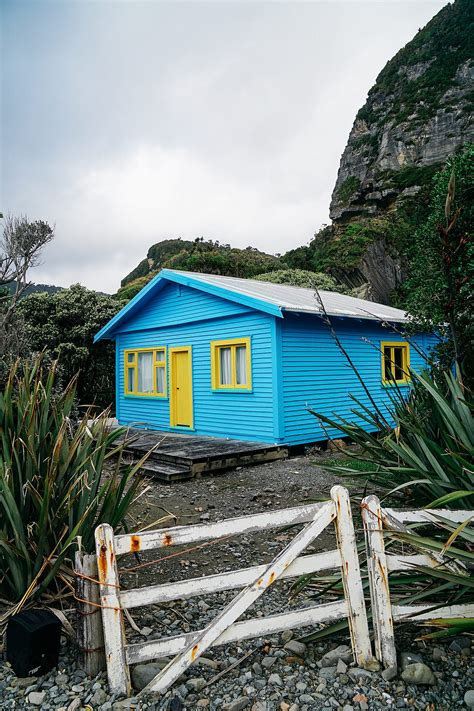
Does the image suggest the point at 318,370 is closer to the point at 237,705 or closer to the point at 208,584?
the point at 208,584

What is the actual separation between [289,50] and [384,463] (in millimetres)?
30410

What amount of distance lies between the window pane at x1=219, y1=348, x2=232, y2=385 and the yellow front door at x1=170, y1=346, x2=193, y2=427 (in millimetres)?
1103

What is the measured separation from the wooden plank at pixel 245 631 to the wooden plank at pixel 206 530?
46cm

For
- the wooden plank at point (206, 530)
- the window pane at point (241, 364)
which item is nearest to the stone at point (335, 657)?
the wooden plank at point (206, 530)

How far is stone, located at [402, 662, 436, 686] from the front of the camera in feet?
8.38

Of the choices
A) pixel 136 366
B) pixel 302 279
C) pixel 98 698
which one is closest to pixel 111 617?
pixel 98 698

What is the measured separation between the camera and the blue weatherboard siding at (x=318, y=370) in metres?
10.3

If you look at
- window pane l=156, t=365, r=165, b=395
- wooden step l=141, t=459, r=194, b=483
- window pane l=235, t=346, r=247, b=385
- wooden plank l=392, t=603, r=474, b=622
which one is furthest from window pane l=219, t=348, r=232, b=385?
wooden plank l=392, t=603, r=474, b=622

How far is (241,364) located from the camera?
36.2 feet

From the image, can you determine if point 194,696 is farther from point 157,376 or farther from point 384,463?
point 157,376

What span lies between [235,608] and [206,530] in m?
0.42

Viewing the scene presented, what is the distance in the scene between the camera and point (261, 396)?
10383 mm

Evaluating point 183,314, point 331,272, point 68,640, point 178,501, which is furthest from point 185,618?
point 331,272

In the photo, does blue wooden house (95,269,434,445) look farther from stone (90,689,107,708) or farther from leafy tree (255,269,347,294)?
leafy tree (255,269,347,294)
